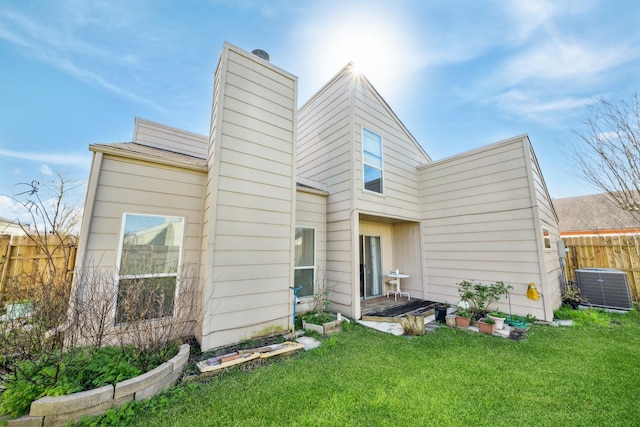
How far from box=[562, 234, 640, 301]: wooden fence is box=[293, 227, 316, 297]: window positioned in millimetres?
8487

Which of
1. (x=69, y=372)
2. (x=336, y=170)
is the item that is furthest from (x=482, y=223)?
(x=69, y=372)

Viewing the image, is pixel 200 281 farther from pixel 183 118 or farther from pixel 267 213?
pixel 183 118

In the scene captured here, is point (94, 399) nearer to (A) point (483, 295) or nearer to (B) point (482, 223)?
(A) point (483, 295)

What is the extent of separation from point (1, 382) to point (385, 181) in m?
7.15

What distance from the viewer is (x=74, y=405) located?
2.05 m

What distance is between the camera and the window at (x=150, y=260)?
3.30m

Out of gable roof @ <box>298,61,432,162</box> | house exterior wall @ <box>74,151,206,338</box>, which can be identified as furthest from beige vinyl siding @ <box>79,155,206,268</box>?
gable roof @ <box>298,61,432,162</box>

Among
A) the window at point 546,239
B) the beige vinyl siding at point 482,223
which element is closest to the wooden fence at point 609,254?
the window at point 546,239

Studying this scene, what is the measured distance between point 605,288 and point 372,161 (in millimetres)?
6932

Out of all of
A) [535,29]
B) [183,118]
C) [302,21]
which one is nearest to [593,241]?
[535,29]

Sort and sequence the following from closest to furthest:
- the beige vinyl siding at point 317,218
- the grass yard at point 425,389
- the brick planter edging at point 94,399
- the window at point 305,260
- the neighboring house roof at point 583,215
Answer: the brick planter edging at point 94,399 → the grass yard at point 425,389 → the window at point 305,260 → the beige vinyl siding at point 317,218 → the neighboring house roof at point 583,215

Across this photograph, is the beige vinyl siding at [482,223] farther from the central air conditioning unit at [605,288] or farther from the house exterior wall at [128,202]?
the house exterior wall at [128,202]

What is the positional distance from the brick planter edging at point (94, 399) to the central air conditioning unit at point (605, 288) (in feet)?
31.9

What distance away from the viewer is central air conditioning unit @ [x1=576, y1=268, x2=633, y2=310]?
570 cm
